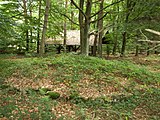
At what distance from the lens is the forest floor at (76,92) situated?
5.77 m

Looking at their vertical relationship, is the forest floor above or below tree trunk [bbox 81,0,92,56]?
below

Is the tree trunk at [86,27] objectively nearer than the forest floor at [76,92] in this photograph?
No

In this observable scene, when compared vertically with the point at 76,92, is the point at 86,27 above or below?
above

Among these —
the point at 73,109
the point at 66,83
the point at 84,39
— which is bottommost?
the point at 73,109

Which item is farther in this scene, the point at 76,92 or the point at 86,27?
the point at 86,27

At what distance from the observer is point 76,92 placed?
7098 mm

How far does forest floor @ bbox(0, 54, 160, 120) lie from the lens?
5.77 m

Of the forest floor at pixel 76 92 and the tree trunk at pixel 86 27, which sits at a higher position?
the tree trunk at pixel 86 27

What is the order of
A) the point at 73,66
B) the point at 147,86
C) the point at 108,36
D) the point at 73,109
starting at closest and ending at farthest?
the point at 73,109
the point at 147,86
the point at 73,66
the point at 108,36

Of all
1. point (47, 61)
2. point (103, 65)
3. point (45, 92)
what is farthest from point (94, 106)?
point (47, 61)

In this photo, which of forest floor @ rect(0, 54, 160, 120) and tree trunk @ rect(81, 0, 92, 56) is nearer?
forest floor @ rect(0, 54, 160, 120)

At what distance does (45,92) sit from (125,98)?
3115 mm

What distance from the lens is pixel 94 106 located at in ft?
21.0

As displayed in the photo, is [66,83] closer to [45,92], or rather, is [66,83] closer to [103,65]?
[45,92]
